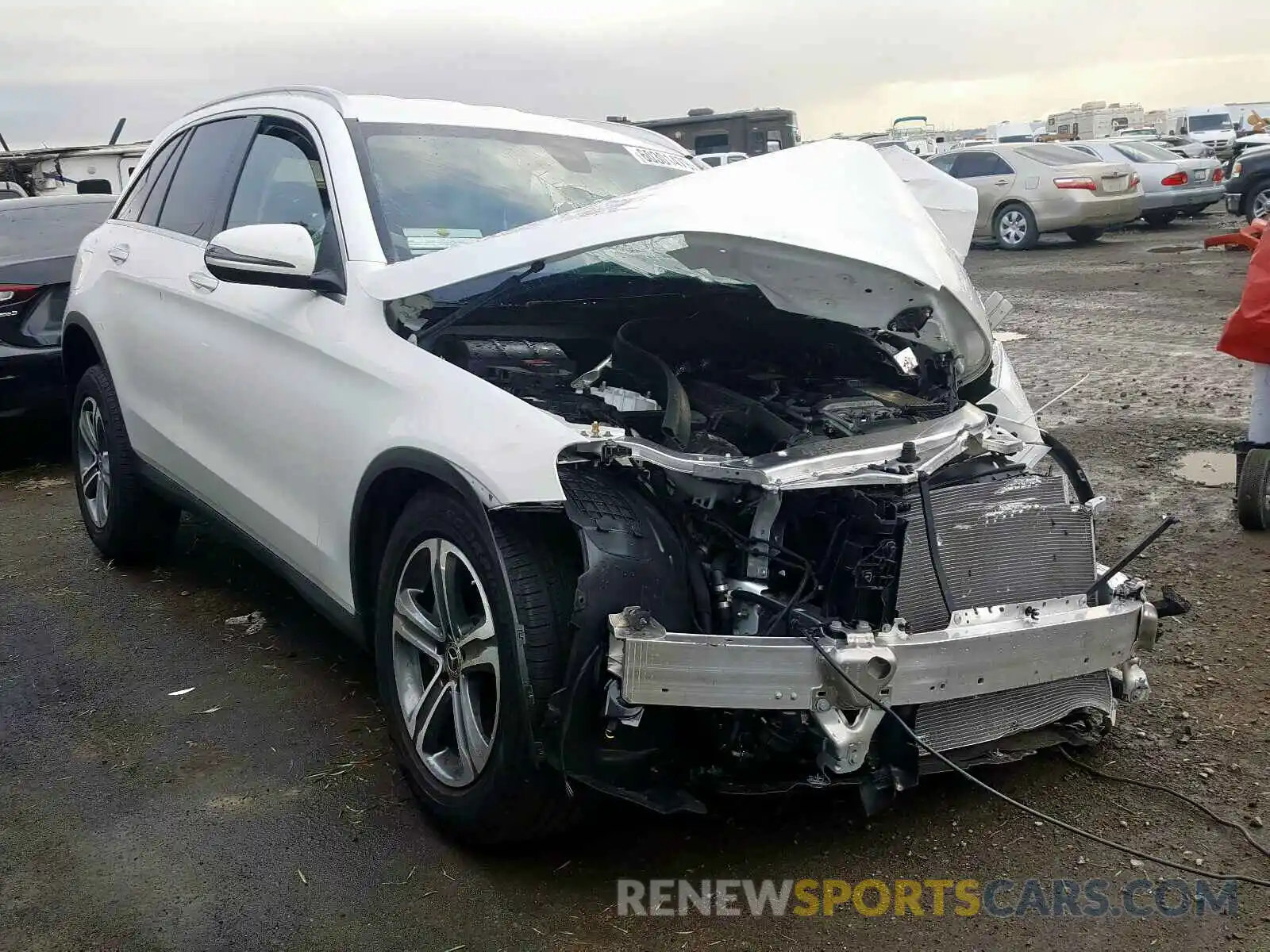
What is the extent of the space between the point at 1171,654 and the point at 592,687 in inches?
92.2

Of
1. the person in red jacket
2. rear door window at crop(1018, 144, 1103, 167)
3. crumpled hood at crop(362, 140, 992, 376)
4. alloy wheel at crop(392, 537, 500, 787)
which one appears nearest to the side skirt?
alloy wheel at crop(392, 537, 500, 787)

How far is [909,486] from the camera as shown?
275 cm

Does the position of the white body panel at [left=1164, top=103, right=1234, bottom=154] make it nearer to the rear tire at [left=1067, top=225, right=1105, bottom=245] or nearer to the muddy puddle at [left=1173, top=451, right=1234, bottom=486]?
the rear tire at [left=1067, top=225, right=1105, bottom=245]

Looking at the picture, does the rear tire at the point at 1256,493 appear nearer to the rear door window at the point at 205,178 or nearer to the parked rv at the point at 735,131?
the rear door window at the point at 205,178

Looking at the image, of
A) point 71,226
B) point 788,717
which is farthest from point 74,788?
point 71,226

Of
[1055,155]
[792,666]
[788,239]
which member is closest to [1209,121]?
[1055,155]

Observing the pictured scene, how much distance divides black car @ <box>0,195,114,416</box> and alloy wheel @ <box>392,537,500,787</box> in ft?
15.6

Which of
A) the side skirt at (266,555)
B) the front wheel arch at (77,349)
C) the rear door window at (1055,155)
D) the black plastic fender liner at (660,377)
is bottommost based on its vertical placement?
the side skirt at (266,555)

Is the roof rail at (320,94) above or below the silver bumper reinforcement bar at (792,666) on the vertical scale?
above

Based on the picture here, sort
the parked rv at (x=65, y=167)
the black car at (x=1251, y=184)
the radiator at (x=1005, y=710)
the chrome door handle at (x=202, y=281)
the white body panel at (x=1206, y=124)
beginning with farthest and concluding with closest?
1. the white body panel at (x=1206, y=124)
2. the black car at (x=1251, y=184)
3. the parked rv at (x=65, y=167)
4. the chrome door handle at (x=202, y=281)
5. the radiator at (x=1005, y=710)

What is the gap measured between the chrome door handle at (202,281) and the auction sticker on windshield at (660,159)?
1690 mm

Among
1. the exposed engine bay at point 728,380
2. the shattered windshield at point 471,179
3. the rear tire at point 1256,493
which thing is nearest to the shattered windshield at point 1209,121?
the rear tire at point 1256,493

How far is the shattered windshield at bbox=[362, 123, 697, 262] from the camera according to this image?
354cm

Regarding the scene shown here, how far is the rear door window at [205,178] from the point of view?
4297 mm
